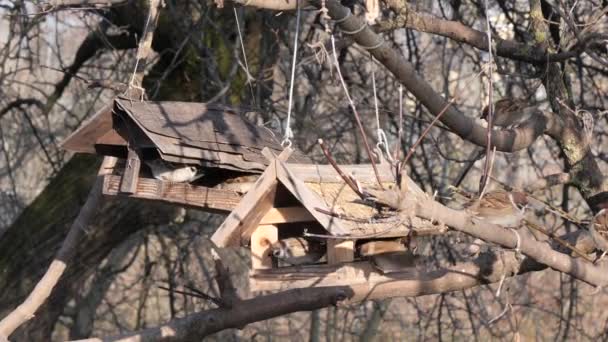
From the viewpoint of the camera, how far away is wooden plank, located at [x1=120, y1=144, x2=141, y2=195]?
9.65 feet

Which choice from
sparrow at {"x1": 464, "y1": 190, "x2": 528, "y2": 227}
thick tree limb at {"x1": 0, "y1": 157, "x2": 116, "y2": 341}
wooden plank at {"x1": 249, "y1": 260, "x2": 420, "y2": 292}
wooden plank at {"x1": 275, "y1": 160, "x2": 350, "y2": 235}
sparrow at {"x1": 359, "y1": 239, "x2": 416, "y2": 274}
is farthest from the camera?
thick tree limb at {"x1": 0, "y1": 157, "x2": 116, "y2": 341}

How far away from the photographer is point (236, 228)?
2555 mm

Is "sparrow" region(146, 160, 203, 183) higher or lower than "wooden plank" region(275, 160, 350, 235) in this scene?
higher

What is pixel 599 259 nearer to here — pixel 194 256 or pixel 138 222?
pixel 138 222

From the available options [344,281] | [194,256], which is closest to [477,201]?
[344,281]

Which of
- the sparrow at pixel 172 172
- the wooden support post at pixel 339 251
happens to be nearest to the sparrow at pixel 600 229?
the wooden support post at pixel 339 251

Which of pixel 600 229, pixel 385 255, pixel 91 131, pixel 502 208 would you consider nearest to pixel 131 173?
pixel 91 131

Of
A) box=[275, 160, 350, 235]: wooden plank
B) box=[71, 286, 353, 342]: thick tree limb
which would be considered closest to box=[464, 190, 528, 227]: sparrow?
box=[275, 160, 350, 235]: wooden plank

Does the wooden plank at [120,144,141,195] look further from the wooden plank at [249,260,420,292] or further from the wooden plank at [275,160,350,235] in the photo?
the wooden plank at [275,160,350,235]

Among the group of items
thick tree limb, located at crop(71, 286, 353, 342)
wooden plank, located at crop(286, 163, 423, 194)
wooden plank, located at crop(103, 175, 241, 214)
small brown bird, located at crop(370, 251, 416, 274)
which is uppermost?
wooden plank, located at crop(103, 175, 241, 214)

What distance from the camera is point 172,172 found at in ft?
9.80

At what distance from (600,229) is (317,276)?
93cm

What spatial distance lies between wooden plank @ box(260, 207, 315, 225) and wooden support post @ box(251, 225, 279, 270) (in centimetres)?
3

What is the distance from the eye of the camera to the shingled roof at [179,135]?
2.86 meters
